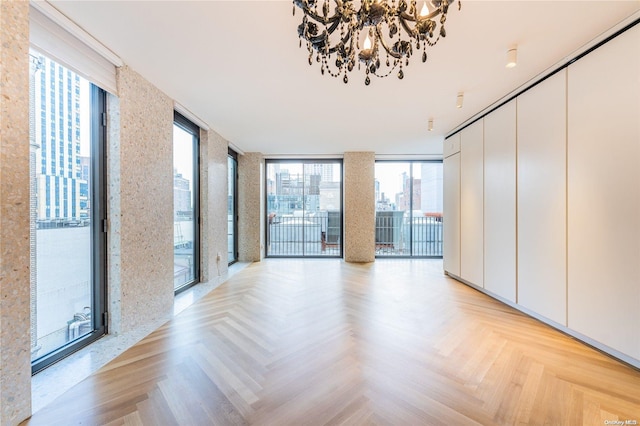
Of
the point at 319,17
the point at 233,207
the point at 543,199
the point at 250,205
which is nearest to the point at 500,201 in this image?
the point at 543,199

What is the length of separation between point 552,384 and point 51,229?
385 cm

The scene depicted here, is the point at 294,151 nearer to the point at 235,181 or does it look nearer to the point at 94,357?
the point at 235,181

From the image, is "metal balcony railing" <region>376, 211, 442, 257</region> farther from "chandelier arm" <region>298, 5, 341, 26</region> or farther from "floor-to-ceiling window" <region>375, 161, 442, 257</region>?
"chandelier arm" <region>298, 5, 341, 26</region>

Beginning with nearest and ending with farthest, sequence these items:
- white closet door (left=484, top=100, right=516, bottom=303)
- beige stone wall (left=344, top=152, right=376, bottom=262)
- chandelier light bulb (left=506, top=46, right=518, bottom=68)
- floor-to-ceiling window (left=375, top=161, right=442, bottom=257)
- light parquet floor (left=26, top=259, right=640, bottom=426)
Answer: light parquet floor (left=26, top=259, right=640, bottom=426), chandelier light bulb (left=506, top=46, right=518, bottom=68), white closet door (left=484, top=100, right=516, bottom=303), beige stone wall (left=344, top=152, right=376, bottom=262), floor-to-ceiling window (left=375, top=161, right=442, bottom=257)

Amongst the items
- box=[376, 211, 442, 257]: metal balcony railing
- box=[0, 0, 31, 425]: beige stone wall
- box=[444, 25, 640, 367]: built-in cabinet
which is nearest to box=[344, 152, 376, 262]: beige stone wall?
box=[376, 211, 442, 257]: metal balcony railing

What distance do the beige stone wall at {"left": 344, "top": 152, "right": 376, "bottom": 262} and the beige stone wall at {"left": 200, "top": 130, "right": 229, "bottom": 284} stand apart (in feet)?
8.88

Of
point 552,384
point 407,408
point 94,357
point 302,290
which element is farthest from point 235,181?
point 552,384

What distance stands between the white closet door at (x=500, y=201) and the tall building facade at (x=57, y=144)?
444 centimetres

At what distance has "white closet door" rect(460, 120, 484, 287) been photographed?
343cm

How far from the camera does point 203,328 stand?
8.00 ft

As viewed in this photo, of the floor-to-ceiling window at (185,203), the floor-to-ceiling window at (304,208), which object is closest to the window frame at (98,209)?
the floor-to-ceiling window at (185,203)

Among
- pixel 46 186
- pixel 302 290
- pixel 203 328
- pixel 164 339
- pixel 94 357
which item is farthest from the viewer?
pixel 302 290

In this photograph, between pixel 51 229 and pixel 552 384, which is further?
pixel 51 229

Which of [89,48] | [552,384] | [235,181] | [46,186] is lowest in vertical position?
[552,384]
